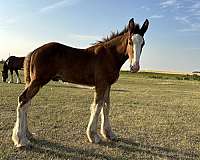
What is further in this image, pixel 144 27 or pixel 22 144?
pixel 144 27

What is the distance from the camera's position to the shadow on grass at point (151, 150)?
26.1 ft

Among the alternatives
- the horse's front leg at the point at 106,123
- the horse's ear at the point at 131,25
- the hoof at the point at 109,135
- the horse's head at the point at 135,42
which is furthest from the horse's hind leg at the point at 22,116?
the horse's ear at the point at 131,25

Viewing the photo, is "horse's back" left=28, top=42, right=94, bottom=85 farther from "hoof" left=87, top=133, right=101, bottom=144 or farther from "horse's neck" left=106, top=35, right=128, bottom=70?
"hoof" left=87, top=133, right=101, bottom=144

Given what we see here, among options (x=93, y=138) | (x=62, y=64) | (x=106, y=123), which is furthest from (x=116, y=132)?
(x=62, y=64)

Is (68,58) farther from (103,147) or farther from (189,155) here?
(189,155)

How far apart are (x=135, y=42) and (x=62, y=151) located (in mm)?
2961

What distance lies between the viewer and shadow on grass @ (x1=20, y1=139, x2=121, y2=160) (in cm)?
749

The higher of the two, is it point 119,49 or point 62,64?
point 119,49

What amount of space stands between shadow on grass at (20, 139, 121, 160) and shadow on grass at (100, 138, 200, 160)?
82 centimetres

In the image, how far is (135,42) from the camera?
8125 mm

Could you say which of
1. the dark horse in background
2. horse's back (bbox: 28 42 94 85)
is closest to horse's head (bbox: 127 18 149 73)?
horse's back (bbox: 28 42 94 85)

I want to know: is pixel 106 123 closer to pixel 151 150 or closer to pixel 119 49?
pixel 151 150

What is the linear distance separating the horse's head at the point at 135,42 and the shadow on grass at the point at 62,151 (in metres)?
2.07

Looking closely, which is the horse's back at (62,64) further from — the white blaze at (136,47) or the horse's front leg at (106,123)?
the white blaze at (136,47)
